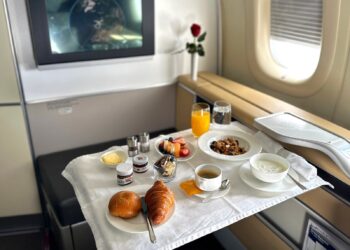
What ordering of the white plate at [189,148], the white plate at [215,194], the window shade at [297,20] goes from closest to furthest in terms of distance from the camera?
the white plate at [215,194]
the white plate at [189,148]
the window shade at [297,20]

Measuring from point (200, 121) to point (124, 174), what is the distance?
526mm

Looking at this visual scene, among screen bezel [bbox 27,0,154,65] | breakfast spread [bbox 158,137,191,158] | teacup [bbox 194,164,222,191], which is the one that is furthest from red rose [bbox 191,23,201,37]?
teacup [bbox 194,164,222,191]

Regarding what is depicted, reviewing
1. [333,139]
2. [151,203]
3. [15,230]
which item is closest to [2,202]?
[15,230]

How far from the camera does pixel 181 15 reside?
2.45 m

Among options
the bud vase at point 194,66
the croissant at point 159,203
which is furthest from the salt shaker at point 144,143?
the bud vase at point 194,66

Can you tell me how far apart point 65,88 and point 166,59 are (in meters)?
0.79

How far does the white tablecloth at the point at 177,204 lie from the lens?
1.08m

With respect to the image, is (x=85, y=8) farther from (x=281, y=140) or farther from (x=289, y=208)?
(x=289, y=208)

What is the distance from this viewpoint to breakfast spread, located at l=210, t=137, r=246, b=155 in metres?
1.53

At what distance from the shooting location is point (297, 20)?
6.86 feet

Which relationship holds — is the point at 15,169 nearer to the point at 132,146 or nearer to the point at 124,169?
the point at 132,146

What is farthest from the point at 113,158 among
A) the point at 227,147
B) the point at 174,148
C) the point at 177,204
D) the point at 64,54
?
the point at 64,54

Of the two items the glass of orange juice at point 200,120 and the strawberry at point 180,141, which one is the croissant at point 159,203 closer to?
the strawberry at point 180,141

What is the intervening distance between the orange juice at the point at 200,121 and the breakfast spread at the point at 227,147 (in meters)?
0.11
